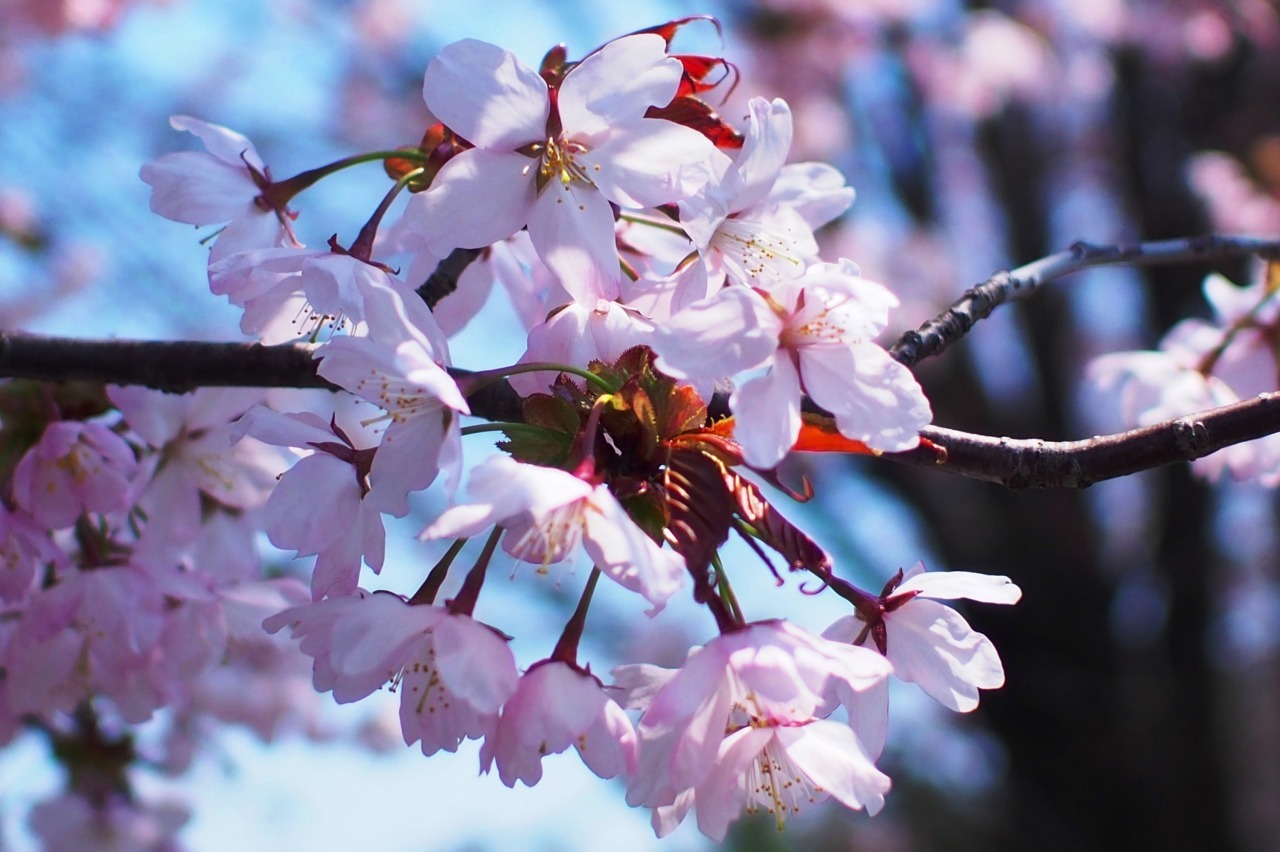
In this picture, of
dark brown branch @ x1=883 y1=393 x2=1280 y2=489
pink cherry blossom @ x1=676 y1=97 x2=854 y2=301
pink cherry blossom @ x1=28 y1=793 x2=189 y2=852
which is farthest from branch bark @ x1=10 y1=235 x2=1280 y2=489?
pink cherry blossom @ x1=28 y1=793 x2=189 y2=852

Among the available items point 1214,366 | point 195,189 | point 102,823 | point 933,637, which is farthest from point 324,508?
point 102,823

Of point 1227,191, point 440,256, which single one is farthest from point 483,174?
point 1227,191

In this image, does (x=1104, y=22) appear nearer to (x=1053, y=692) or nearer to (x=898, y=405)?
(x=1053, y=692)

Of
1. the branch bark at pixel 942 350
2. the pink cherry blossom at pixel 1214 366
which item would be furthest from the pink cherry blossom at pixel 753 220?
the pink cherry blossom at pixel 1214 366

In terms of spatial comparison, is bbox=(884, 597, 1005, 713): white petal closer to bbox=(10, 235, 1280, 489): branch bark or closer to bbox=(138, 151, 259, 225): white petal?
bbox=(10, 235, 1280, 489): branch bark

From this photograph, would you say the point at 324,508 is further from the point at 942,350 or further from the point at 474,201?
the point at 942,350

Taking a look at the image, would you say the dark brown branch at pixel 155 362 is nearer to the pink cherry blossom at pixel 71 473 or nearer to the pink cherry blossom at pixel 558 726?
the pink cherry blossom at pixel 71 473

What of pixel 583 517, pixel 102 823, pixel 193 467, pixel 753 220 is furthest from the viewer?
pixel 102 823
